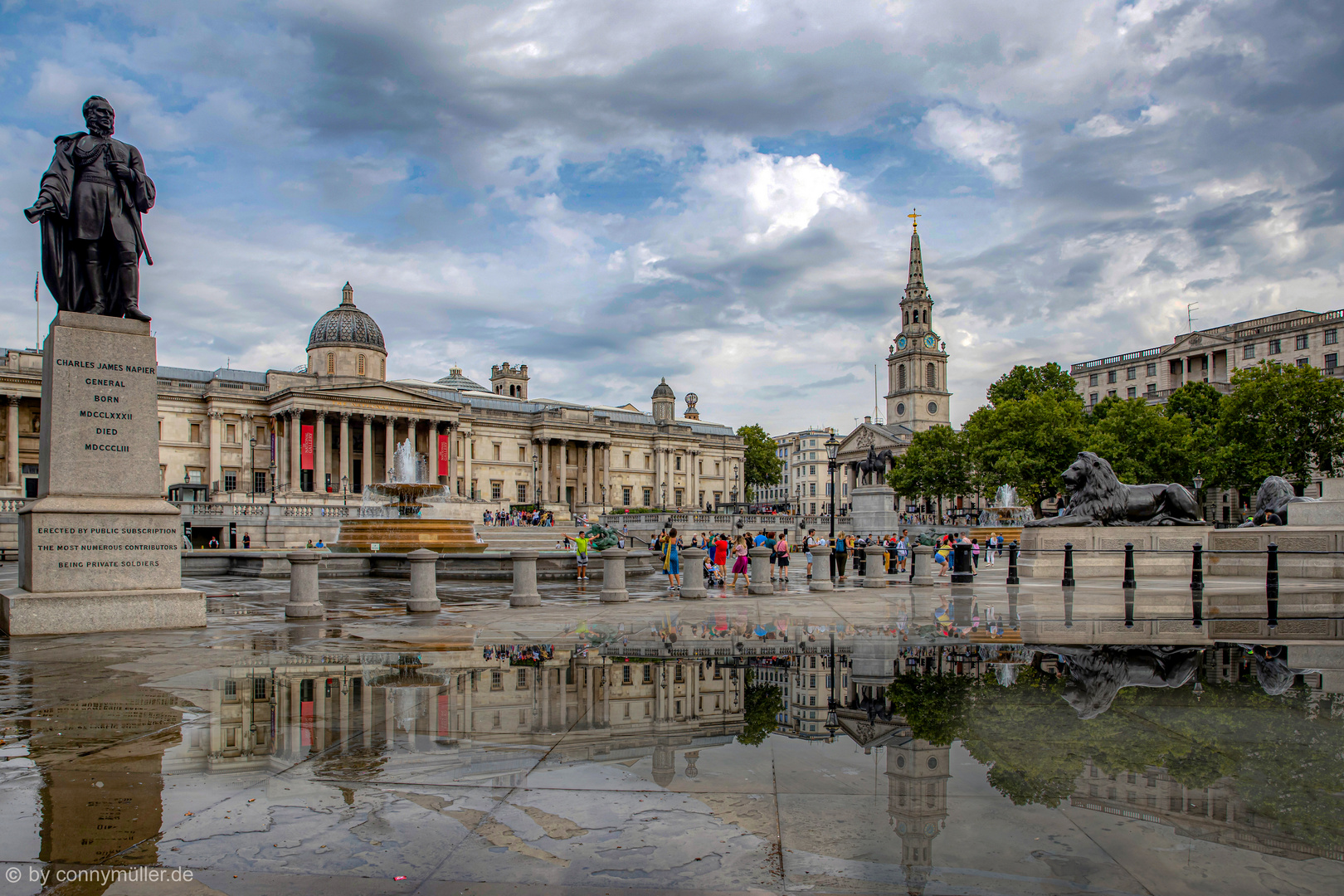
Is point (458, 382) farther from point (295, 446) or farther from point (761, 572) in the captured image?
point (761, 572)

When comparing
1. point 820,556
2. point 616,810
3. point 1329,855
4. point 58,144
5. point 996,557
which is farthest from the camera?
point 996,557

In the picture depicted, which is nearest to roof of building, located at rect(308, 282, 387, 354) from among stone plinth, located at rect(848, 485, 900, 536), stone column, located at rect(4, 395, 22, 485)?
stone column, located at rect(4, 395, 22, 485)

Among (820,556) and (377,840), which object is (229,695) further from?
(820,556)

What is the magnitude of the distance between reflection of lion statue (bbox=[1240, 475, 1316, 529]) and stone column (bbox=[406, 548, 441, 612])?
81.9 ft

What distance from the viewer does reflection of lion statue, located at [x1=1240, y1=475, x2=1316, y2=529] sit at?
2575 cm

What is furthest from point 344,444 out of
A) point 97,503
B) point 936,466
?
point 97,503

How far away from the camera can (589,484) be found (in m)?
103

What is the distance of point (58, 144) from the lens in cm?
1228

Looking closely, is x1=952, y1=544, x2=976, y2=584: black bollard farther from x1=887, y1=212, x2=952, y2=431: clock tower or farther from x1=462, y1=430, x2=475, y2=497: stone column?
x1=887, y1=212, x2=952, y2=431: clock tower

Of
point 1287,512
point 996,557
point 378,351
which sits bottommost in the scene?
point 996,557

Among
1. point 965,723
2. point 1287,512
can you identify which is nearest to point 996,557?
point 1287,512

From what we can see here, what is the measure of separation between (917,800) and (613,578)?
14.3 metres

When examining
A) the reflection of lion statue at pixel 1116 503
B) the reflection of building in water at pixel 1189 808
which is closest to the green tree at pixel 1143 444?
the reflection of lion statue at pixel 1116 503

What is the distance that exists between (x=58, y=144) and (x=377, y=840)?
41.2 feet
